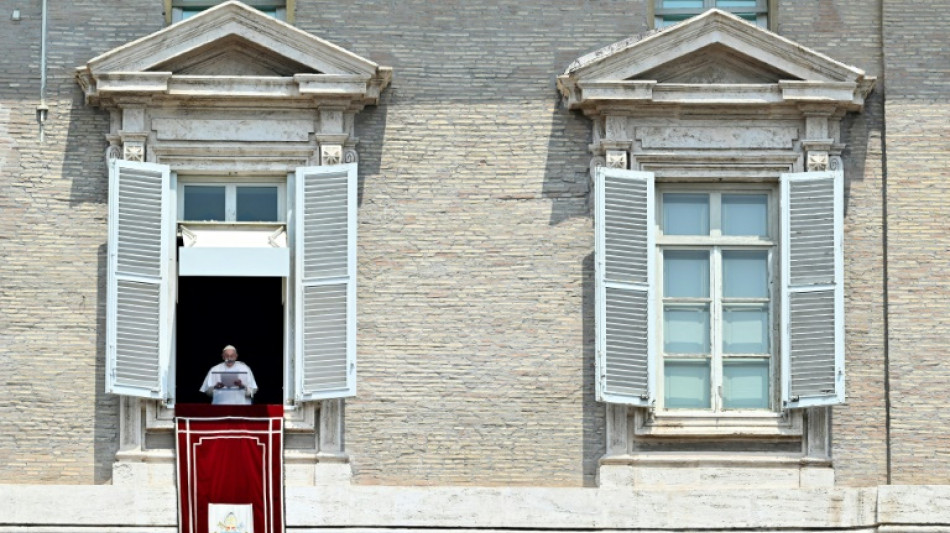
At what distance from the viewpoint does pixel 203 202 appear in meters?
25.1

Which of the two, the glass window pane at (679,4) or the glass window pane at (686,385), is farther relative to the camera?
the glass window pane at (679,4)

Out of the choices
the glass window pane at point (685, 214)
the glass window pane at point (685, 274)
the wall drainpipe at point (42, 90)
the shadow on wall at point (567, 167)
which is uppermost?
the wall drainpipe at point (42, 90)

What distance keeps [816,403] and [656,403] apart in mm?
1339

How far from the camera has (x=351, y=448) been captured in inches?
971

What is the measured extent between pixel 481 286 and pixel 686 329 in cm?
180

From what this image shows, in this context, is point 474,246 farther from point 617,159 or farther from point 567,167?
point 617,159

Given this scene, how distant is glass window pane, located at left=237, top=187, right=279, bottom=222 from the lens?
2506 centimetres

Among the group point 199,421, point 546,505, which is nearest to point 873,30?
point 546,505

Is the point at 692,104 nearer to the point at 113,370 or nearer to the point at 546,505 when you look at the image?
the point at 546,505

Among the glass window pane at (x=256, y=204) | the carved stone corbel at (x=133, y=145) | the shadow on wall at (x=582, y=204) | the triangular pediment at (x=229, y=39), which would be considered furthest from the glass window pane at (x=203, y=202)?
the shadow on wall at (x=582, y=204)

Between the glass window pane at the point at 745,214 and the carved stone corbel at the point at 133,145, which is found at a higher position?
the carved stone corbel at the point at 133,145

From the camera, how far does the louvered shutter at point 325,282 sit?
80.5ft

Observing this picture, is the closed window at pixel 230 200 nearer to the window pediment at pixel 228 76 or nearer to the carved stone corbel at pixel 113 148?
the carved stone corbel at pixel 113 148

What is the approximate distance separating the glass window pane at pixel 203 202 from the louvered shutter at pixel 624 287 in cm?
321
